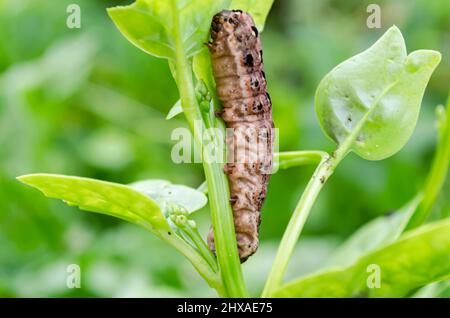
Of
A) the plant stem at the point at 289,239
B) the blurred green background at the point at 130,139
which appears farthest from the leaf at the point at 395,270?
the blurred green background at the point at 130,139

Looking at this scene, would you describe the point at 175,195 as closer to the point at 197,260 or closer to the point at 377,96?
the point at 197,260

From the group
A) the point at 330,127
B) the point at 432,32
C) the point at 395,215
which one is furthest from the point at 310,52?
the point at 330,127

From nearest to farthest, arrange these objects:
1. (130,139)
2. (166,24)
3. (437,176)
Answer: (166,24) → (437,176) → (130,139)

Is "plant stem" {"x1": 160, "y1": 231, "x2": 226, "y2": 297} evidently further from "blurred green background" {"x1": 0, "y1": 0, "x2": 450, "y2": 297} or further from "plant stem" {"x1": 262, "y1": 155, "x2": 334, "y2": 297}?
"blurred green background" {"x1": 0, "y1": 0, "x2": 450, "y2": 297}

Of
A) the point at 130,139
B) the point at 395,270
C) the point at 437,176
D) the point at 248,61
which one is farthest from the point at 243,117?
the point at 130,139

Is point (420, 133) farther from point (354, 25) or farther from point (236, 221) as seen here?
point (236, 221)

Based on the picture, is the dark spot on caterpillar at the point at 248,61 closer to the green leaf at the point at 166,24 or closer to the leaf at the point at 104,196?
the green leaf at the point at 166,24

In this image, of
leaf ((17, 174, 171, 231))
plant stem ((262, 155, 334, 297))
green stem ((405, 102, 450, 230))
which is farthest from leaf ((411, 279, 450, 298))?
leaf ((17, 174, 171, 231))
